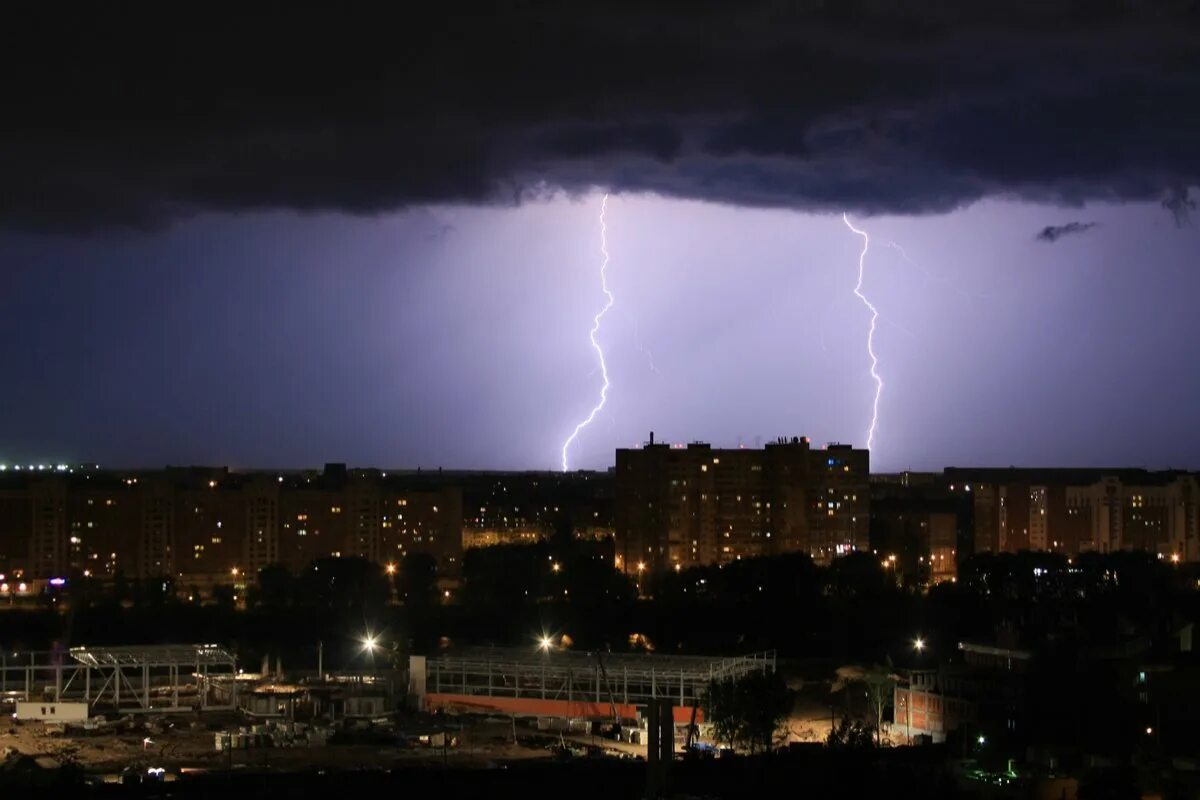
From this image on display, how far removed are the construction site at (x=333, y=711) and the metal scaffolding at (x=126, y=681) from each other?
0.09 ft

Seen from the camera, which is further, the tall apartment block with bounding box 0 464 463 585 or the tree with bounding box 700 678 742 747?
the tall apartment block with bounding box 0 464 463 585

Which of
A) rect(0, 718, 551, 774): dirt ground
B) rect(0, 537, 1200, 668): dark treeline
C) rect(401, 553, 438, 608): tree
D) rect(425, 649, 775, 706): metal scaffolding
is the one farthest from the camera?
rect(401, 553, 438, 608): tree

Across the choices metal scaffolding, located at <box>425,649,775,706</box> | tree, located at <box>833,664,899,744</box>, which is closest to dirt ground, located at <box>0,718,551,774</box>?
metal scaffolding, located at <box>425,649,775,706</box>

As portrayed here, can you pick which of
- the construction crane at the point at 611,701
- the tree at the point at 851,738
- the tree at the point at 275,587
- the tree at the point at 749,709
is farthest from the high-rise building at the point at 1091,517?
the tree at the point at 851,738

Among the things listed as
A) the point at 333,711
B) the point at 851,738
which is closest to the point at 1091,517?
the point at 333,711

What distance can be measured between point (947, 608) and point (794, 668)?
625cm

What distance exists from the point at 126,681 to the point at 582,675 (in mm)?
4815

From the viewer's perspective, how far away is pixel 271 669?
21750 millimetres

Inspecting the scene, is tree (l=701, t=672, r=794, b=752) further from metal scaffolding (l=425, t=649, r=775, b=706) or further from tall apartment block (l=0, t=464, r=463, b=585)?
tall apartment block (l=0, t=464, r=463, b=585)

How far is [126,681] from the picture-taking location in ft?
61.3

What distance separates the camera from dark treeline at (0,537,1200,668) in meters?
25.3

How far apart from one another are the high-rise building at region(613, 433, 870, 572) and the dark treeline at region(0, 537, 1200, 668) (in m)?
2.12

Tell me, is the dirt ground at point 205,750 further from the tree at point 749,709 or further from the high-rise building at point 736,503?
the high-rise building at point 736,503

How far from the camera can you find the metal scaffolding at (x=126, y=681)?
18.4 m
